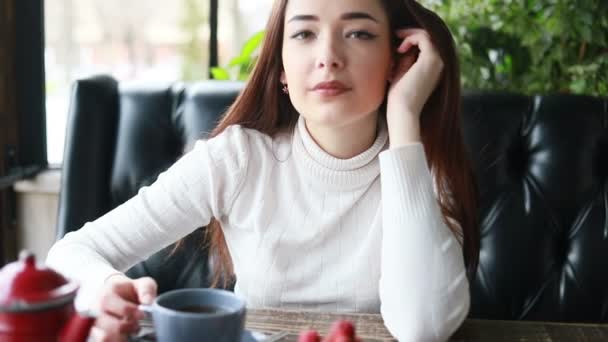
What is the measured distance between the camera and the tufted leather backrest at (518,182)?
4.75 ft

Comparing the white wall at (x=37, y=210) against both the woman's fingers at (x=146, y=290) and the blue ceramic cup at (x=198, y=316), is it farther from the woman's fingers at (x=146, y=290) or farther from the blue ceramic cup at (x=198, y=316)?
the blue ceramic cup at (x=198, y=316)

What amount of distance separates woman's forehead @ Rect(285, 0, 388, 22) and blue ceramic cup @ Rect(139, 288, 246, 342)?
60cm

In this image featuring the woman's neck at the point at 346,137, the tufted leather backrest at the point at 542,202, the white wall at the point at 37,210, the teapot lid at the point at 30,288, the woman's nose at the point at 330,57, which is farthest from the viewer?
the white wall at the point at 37,210

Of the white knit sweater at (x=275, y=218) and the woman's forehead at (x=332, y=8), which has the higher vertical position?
the woman's forehead at (x=332, y=8)

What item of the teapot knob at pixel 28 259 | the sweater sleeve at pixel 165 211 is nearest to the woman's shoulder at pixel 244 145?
the sweater sleeve at pixel 165 211

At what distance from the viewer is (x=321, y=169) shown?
1290 millimetres

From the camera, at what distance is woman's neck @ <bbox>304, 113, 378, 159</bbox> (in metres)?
1.28

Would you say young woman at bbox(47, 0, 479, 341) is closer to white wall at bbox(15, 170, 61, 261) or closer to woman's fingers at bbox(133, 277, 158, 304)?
woman's fingers at bbox(133, 277, 158, 304)

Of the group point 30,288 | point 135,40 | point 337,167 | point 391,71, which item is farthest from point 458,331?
point 135,40

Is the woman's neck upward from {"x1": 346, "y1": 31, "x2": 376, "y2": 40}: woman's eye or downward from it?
downward

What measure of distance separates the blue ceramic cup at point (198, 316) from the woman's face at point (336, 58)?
0.49 metres

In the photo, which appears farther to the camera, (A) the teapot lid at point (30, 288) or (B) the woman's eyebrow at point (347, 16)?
(B) the woman's eyebrow at point (347, 16)

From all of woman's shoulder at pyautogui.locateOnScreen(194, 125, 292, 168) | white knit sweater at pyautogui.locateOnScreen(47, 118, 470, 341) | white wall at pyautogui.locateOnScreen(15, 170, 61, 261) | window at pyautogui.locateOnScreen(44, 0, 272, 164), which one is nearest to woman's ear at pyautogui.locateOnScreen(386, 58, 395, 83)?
white knit sweater at pyautogui.locateOnScreen(47, 118, 470, 341)

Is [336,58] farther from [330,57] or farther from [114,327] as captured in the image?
[114,327]
